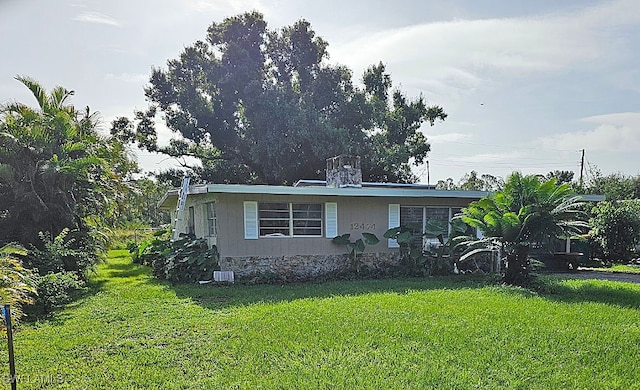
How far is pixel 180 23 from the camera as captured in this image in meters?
6.45

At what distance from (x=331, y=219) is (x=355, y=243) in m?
0.85

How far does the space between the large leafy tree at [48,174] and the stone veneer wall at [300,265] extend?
3.36 metres

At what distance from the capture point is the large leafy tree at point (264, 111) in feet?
61.3

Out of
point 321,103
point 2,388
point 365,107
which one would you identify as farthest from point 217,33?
point 2,388

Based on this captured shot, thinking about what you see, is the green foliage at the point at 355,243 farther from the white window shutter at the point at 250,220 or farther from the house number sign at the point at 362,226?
the white window shutter at the point at 250,220

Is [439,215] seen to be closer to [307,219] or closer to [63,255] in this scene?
[307,219]

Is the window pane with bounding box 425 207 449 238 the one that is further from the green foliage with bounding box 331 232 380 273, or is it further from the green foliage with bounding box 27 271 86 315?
the green foliage with bounding box 27 271 86 315

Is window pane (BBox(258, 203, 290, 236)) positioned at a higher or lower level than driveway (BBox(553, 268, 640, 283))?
higher

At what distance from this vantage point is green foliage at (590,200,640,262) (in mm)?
13938

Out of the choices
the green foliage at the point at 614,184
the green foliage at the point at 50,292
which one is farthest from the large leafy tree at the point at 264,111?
the green foliage at the point at 614,184

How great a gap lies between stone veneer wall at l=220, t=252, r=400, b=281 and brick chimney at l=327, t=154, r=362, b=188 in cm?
196

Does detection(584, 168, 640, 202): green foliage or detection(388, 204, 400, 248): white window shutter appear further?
detection(584, 168, 640, 202): green foliage

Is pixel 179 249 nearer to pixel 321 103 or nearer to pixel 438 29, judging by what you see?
pixel 438 29

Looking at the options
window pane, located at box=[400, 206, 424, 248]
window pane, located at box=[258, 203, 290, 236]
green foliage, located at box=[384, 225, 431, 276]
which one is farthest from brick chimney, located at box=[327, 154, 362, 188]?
window pane, located at box=[258, 203, 290, 236]
